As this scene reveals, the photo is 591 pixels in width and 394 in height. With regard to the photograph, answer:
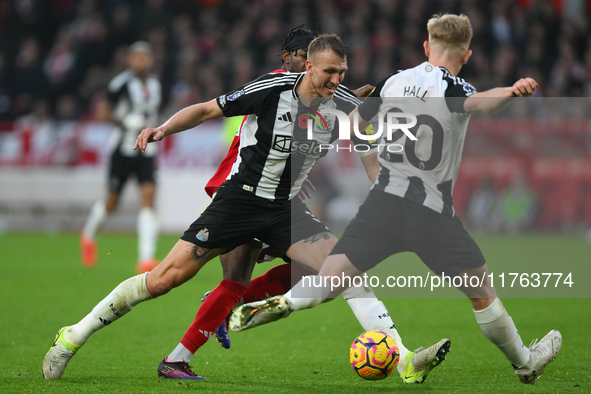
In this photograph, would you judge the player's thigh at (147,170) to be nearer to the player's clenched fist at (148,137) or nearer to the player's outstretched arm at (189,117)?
the player's outstretched arm at (189,117)

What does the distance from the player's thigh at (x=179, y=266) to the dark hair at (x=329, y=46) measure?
1.29 metres

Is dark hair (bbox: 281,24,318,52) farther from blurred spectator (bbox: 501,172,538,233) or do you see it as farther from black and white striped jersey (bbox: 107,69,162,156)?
blurred spectator (bbox: 501,172,538,233)

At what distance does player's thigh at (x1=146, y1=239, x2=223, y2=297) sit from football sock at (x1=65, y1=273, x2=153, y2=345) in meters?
0.11

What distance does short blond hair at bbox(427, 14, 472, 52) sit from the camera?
4.31 meters

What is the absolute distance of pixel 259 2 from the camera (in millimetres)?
18984

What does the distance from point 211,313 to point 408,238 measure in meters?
1.44

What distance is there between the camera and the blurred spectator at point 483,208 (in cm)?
1606

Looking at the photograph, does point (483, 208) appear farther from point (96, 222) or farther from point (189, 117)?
point (189, 117)

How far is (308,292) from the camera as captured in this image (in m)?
4.08

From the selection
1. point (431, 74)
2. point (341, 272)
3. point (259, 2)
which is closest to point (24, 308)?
point (341, 272)

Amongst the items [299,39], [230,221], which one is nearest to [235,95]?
[230,221]

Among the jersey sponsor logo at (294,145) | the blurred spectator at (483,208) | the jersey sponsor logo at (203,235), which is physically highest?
the jersey sponsor logo at (294,145)

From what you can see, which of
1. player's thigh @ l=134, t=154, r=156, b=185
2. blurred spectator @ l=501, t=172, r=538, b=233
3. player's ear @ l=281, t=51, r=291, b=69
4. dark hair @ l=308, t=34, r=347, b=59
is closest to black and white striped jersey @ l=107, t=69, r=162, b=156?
player's thigh @ l=134, t=154, r=156, b=185

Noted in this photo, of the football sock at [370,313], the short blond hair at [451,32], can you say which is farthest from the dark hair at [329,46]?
the football sock at [370,313]
